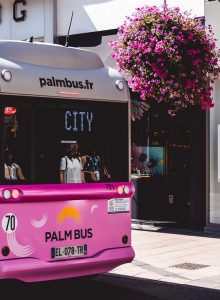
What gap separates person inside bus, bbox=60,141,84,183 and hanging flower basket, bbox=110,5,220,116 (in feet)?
12.3

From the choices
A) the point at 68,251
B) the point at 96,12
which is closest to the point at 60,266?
the point at 68,251

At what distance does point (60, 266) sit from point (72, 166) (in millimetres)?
1165

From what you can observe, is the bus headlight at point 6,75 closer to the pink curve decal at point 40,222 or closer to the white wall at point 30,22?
the pink curve decal at point 40,222

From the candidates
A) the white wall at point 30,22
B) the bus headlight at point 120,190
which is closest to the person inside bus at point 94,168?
the bus headlight at point 120,190

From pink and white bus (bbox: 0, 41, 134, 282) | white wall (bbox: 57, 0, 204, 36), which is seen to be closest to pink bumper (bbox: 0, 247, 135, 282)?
pink and white bus (bbox: 0, 41, 134, 282)

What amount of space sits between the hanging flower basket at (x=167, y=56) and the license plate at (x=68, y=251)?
4287 mm

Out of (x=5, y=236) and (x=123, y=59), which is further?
(x=123, y=59)

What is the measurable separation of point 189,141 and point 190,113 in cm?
61

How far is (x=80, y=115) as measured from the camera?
7570mm

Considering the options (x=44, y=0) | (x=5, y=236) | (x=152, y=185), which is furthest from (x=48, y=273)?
(x=44, y=0)

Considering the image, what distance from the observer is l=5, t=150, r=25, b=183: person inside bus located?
6.86 metres

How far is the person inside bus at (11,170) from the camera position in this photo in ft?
22.5

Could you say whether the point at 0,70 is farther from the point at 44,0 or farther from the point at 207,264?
the point at 44,0

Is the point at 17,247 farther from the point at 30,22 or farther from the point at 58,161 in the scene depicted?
the point at 30,22
